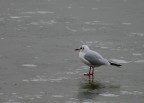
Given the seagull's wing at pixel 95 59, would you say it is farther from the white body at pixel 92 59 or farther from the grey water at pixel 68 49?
the grey water at pixel 68 49

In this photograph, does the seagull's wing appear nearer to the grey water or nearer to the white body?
the white body

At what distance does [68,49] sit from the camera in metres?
11.7

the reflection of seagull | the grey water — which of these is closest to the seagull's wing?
the reflection of seagull

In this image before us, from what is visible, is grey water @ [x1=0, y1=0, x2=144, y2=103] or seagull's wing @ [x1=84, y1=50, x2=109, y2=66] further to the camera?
seagull's wing @ [x1=84, y1=50, x2=109, y2=66]

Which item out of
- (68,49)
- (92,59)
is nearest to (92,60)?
(92,59)

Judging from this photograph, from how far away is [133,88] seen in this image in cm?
873

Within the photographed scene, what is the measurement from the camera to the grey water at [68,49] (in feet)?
27.8

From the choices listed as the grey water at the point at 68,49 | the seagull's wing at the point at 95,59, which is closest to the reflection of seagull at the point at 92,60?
the seagull's wing at the point at 95,59

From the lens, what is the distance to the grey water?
27.8 feet

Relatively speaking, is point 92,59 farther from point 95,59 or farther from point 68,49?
point 68,49

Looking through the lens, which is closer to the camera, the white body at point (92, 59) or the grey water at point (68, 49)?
the grey water at point (68, 49)

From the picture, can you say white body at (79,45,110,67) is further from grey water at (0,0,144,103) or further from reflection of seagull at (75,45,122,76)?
grey water at (0,0,144,103)

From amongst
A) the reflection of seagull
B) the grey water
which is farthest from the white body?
the grey water

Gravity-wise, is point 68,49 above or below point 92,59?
below
